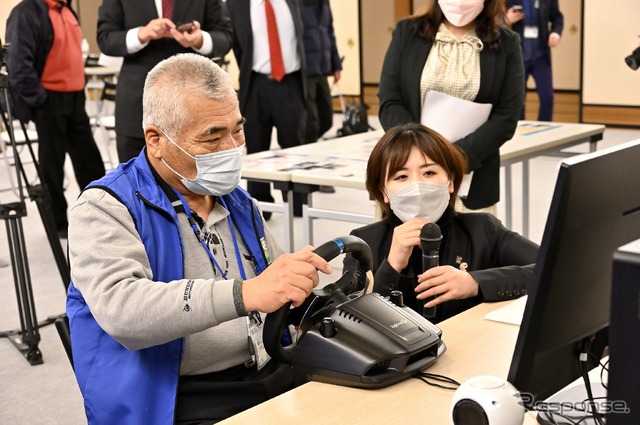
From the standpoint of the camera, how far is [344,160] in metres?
3.80

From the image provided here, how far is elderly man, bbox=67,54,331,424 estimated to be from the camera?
1516mm

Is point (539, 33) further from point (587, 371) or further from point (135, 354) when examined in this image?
point (587, 371)

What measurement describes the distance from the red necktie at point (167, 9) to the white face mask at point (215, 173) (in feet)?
7.76

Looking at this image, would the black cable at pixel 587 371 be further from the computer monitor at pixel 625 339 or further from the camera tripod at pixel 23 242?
the camera tripod at pixel 23 242

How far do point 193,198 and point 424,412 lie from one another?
751 millimetres

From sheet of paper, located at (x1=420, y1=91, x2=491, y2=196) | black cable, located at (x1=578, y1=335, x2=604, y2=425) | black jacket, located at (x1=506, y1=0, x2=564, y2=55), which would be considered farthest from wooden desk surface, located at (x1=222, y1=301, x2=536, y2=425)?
black jacket, located at (x1=506, y1=0, x2=564, y2=55)

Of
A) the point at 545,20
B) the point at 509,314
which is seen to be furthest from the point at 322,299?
the point at 545,20

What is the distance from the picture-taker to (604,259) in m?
1.10

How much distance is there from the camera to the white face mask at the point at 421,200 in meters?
2.09

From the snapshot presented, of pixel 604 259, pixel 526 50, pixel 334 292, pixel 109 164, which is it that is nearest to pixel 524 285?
pixel 334 292

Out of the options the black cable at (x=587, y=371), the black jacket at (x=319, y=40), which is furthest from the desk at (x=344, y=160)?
the black cable at (x=587, y=371)

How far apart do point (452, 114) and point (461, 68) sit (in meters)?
0.17

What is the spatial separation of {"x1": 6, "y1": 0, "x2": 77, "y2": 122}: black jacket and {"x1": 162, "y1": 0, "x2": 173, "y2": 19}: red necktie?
1.33 m

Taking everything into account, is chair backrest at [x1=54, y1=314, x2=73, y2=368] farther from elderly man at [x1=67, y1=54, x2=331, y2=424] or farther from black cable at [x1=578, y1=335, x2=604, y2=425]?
black cable at [x1=578, y1=335, x2=604, y2=425]
